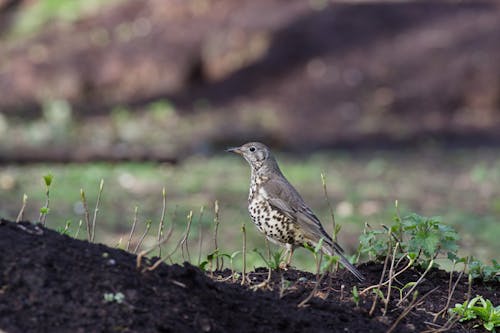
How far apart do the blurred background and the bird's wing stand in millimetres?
6185

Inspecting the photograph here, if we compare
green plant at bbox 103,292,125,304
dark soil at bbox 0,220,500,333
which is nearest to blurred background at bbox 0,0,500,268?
dark soil at bbox 0,220,500,333

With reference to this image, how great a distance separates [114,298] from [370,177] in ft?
35.2

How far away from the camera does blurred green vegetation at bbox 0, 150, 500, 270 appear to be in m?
9.68

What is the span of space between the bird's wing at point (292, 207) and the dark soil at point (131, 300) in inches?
46.8

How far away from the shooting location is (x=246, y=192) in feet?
39.8

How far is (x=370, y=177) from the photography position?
14.3 m

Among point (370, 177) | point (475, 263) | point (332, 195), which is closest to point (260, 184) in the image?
point (475, 263)

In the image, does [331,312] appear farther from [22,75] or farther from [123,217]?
[22,75]

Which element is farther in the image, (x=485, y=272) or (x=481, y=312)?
(x=485, y=272)

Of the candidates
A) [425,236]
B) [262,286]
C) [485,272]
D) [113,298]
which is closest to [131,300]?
[113,298]

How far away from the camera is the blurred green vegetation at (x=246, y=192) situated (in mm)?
9680

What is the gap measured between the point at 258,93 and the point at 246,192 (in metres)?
8.47

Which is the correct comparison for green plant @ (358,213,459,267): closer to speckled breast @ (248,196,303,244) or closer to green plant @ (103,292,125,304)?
speckled breast @ (248,196,303,244)

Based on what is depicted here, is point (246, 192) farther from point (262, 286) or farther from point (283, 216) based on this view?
point (262, 286)
